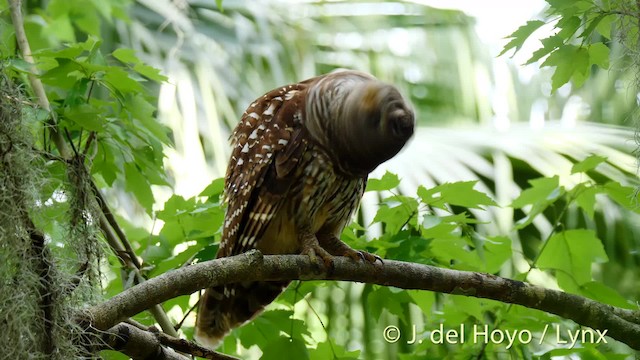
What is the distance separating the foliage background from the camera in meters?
3.20

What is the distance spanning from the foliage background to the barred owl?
4.3 inches

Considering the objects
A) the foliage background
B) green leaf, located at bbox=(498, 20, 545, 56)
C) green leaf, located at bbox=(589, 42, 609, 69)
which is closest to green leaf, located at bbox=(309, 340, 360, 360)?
the foliage background

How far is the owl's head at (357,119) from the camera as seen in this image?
2.88m

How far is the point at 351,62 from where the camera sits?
24.1 feet

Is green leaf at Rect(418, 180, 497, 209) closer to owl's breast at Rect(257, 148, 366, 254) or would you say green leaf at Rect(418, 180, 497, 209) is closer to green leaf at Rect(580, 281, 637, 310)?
owl's breast at Rect(257, 148, 366, 254)

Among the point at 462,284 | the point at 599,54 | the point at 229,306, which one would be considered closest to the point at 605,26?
the point at 599,54

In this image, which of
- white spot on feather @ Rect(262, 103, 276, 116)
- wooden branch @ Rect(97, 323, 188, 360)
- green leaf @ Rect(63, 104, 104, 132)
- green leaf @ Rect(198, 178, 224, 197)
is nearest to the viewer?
wooden branch @ Rect(97, 323, 188, 360)

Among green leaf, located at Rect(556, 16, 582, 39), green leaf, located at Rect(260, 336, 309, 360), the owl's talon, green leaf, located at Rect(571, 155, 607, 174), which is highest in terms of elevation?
green leaf, located at Rect(556, 16, 582, 39)

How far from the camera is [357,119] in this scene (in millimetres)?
2996

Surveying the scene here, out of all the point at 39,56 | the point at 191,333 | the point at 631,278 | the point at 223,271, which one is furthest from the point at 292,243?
the point at 631,278

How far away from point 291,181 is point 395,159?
8.77 ft

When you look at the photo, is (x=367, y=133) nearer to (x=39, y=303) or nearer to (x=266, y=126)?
(x=266, y=126)

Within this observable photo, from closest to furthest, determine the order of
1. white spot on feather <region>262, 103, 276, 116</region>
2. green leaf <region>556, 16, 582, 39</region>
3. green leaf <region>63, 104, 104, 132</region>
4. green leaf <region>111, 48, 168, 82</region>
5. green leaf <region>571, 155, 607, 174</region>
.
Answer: green leaf <region>556, 16, 582, 39</region>
green leaf <region>63, 104, 104, 132</region>
green leaf <region>111, 48, 168, 82</region>
green leaf <region>571, 155, 607, 174</region>
white spot on feather <region>262, 103, 276, 116</region>

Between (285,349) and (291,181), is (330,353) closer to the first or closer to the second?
(285,349)
